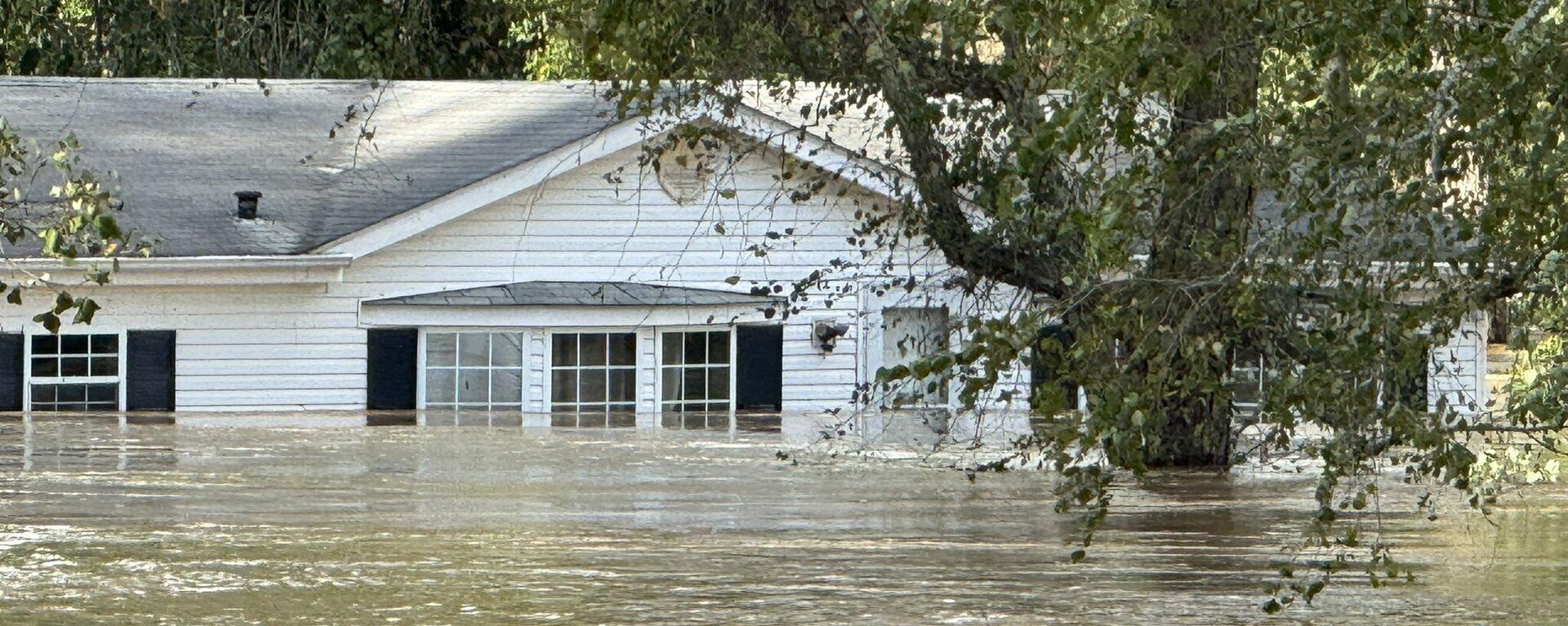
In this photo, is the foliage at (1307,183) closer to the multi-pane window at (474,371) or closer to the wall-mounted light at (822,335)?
the wall-mounted light at (822,335)

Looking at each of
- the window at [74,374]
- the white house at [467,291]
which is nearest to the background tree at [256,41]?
the white house at [467,291]

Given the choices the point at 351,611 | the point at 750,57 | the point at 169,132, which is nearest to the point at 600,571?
the point at 351,611

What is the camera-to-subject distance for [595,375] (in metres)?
22.4

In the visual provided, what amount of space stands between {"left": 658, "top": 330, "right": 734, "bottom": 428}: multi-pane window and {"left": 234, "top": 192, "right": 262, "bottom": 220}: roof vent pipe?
4347 mm

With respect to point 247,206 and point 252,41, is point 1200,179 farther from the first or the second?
point 252,41

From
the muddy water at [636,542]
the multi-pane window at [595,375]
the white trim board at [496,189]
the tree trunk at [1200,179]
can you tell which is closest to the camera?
the tree trunk at [1200,179]

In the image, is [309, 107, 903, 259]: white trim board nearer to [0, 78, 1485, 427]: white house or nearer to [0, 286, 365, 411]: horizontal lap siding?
[0, 78, 1485, 427]: white house

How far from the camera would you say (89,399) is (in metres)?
21.5

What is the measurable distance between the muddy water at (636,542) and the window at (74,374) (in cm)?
206

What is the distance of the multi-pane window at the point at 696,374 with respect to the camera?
2241 cm

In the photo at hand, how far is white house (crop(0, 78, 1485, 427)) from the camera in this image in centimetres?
2125

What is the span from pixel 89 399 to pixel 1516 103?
18.4m

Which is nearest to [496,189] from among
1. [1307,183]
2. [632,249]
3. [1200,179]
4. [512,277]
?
[512,277]

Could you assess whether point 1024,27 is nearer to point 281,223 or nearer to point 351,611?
point 351,611
